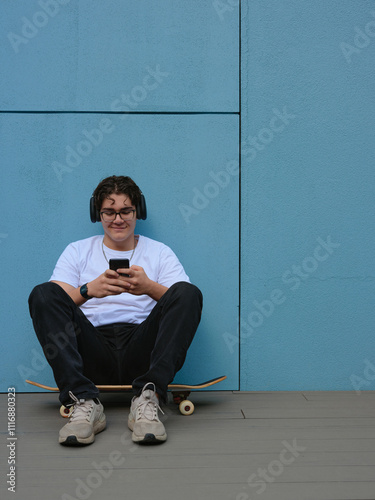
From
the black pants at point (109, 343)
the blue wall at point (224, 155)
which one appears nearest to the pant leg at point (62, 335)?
the black pants at point (109, 343)

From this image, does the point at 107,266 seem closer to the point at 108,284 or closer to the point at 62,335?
the point at 108,284

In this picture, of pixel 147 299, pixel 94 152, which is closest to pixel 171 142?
pixel 94 152

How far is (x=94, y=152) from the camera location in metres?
2.50

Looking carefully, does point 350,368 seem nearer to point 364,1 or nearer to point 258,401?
point 258,401

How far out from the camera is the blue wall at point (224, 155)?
2488 mm

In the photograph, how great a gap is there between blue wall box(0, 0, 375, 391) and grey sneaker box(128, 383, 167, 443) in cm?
68

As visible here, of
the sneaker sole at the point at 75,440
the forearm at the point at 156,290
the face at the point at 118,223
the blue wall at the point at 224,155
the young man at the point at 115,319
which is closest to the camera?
the sneaker sole at the point at 75,440

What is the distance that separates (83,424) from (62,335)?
1.06ft


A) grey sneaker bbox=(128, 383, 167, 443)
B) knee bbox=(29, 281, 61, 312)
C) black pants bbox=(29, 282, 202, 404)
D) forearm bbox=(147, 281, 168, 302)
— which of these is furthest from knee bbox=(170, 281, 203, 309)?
knee bbox=(29, 281, 61, 312)

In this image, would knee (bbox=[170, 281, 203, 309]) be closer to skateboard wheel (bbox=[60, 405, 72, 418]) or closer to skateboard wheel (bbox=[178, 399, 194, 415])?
skateboard wheel (bbox=[178, 399, 194, 415])

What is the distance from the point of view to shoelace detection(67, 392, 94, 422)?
1746 mm

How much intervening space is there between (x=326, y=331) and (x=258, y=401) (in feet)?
1.58

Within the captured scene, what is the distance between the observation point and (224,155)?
2508mm

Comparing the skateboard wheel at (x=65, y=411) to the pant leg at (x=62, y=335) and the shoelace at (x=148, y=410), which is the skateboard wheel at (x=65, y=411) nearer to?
the pant leg at (x=62, y=335)
